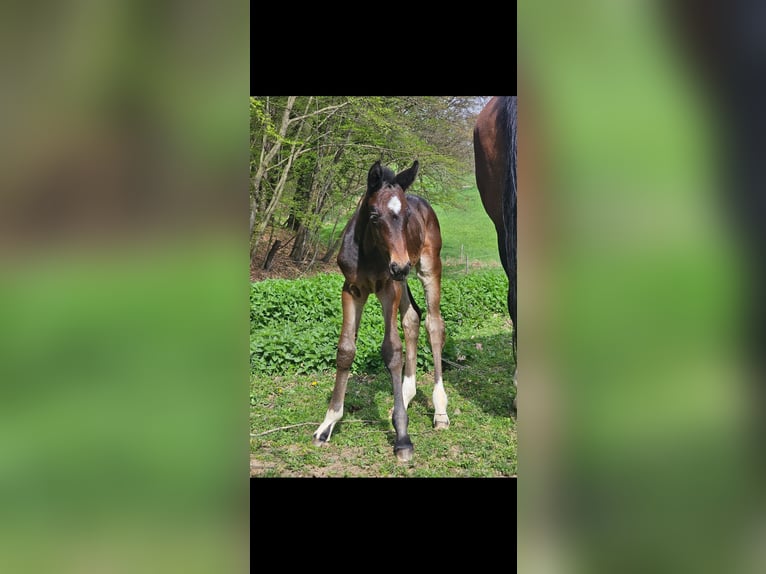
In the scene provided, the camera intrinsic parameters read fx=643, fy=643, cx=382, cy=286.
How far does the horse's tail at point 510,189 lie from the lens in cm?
402

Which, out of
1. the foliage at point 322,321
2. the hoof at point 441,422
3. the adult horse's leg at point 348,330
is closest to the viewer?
the adult horse's leg at point 348,330

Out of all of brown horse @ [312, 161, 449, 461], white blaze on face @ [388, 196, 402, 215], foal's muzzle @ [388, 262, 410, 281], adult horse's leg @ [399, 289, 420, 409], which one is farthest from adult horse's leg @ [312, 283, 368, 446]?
white blaze on face @ [388, 196, 402, 215]

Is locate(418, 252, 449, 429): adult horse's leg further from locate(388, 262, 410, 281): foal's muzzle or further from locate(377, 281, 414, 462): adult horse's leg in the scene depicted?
locate(388, 262, 410, 281): foal's muzzle

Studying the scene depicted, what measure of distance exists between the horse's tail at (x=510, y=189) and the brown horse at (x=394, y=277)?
0.72m

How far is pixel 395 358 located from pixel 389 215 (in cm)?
113

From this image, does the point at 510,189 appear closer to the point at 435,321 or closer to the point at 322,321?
the point at 435,321

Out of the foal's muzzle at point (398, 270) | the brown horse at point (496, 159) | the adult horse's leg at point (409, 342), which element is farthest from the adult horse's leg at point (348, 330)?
the brown horse at point (496, 159)

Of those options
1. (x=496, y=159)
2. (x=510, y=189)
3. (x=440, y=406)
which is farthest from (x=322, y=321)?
(x=510, y=189)

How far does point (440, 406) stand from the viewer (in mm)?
5508
